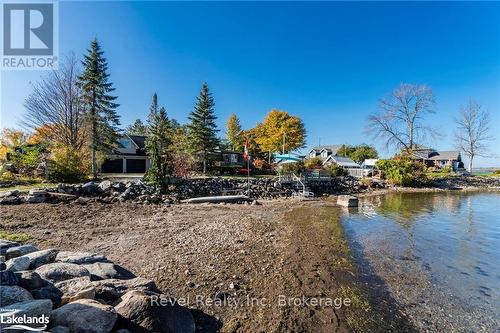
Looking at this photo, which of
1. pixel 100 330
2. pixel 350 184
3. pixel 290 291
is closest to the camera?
pixel 100 330

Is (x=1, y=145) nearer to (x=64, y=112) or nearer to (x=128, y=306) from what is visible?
(x=64, y=112)

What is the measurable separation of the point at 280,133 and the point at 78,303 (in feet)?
139

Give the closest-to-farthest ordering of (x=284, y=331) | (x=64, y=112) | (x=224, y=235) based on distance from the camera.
A: (x=284, y=331)
(x=224, y=235)
(x=64, y=112)

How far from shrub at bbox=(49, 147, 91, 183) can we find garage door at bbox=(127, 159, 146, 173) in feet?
46.6

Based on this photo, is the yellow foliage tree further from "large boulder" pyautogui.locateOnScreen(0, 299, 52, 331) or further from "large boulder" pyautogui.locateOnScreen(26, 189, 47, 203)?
"large boulder" pyautogui.locateOnScreen(0, 299, 52, 331)

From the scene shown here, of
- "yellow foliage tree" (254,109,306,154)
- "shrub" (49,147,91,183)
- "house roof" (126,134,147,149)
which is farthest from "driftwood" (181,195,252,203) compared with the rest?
"yellow foliage tree" (254,109,306,154)

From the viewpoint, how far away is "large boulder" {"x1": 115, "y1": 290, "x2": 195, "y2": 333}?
8.89 ft

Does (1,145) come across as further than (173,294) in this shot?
Yes

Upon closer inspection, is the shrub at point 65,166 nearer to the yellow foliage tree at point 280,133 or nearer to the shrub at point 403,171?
the yellow foliage tree at point 280,133

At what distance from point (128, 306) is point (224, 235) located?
16.8 ft

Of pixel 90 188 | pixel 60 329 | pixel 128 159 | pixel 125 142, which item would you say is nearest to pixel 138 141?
pixel 125 142

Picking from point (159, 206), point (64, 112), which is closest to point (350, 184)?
point (159, 206)

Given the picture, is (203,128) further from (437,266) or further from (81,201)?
(437,266)

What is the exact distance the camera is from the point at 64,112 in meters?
20.5
